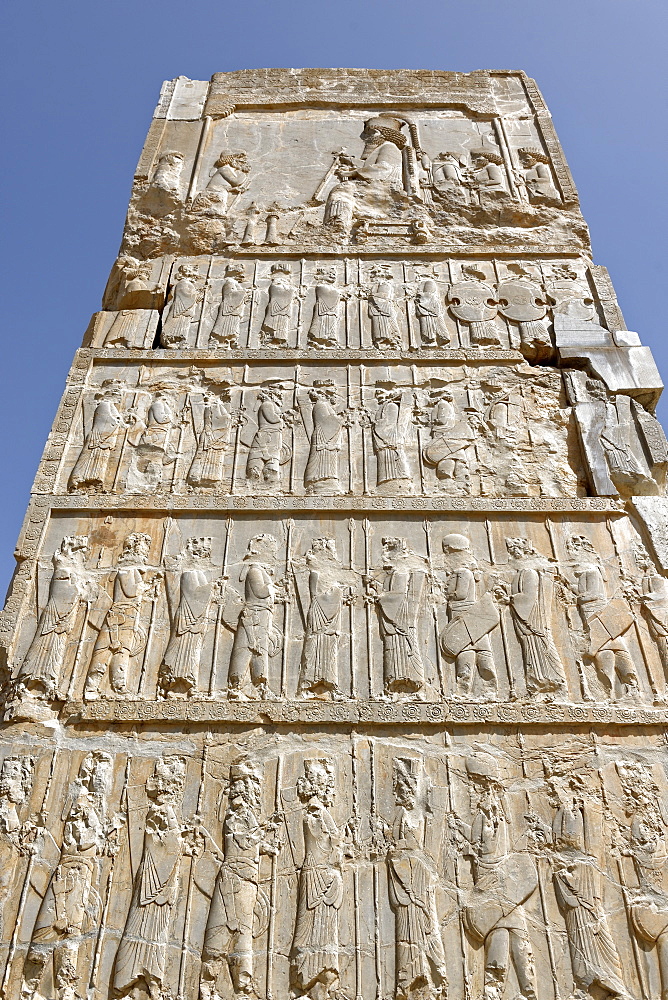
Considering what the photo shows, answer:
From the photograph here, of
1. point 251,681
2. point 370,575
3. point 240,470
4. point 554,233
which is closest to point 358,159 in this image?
point 554,233

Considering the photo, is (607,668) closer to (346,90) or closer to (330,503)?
(330,503)

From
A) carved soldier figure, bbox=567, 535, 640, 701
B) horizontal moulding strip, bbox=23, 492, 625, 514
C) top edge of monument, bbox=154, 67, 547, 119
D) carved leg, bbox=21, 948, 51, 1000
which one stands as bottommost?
carved leg, bbox=21, 948, 51, 1000

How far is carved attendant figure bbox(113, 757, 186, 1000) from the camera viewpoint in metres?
4.85

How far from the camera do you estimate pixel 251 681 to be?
5.78 metres

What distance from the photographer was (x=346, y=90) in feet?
35.2

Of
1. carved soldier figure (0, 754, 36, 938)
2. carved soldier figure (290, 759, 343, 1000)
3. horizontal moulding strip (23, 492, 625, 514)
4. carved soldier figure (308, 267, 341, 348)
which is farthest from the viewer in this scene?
carved soldier figure (308, 267, 341, 348)

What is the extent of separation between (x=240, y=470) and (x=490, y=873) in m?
3.20

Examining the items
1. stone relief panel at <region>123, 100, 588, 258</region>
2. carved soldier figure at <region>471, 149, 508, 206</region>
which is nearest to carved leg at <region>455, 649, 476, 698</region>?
stone relief panel at <region>123, 100, 588, 258</region>

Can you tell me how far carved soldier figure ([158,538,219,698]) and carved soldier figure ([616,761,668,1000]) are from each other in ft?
8.45

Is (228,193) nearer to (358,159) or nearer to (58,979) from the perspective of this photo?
(358,159)

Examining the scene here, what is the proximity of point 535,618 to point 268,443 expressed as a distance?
232 centimetres

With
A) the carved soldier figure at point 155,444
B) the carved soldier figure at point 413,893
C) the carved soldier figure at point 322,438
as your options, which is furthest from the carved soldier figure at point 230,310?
the carved soldier figure at point 413,893

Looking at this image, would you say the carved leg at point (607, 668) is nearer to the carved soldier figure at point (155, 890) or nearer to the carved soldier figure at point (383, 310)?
the carved soldier figure at point (155, 890)

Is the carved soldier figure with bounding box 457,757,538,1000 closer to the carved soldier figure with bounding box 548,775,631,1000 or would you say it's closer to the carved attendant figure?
the carved soldier figure with bounding box 548,775,631,1000
